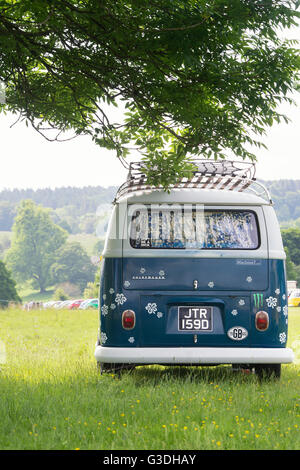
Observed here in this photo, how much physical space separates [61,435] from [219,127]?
204 inches

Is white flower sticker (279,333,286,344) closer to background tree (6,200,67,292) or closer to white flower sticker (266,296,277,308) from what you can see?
white flower sticker (266,296,277,308)

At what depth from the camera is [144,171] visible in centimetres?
821

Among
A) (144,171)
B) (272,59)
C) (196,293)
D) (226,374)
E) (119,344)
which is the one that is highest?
(272,59)

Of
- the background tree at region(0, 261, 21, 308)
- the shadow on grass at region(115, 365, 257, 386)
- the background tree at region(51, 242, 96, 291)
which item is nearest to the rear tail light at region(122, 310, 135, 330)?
the shadow on grass at region(115, 365, 257, 386)

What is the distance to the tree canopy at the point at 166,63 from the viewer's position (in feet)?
22.7

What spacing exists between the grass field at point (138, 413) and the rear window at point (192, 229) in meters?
1.66

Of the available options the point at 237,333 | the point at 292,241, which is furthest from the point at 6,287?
the point at 237,333

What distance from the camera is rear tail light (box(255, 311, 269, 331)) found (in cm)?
720

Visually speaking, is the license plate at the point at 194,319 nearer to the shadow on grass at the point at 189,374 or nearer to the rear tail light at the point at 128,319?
the rear tail light at the point at 128,319

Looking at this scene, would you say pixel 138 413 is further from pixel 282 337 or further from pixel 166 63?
pixel 166 63

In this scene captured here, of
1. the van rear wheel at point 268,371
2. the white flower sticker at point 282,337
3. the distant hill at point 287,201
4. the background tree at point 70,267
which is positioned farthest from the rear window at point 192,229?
the distant hill at point 287,201
